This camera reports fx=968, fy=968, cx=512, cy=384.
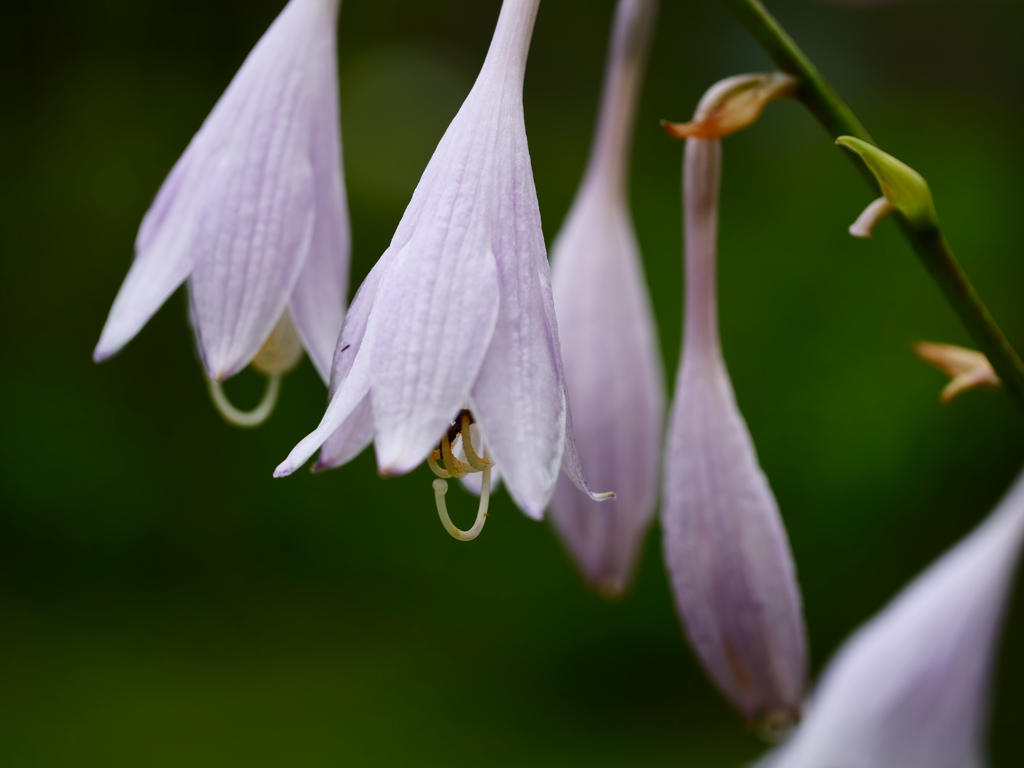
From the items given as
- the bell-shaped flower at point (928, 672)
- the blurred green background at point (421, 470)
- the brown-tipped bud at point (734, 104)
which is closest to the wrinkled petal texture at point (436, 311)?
the brown-tipped bud at point (734, 104)

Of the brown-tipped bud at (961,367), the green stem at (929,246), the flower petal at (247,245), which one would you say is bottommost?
the brown-tipped bud at (961,367)

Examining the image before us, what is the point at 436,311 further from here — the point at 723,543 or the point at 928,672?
the point at 928,672

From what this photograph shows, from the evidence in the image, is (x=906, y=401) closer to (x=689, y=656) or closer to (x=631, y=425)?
(x=689, y=656)

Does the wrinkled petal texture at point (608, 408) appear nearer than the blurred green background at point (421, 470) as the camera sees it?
Yes

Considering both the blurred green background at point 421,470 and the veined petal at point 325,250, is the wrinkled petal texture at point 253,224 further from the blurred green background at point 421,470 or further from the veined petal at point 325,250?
the blurred green background at point 421,470

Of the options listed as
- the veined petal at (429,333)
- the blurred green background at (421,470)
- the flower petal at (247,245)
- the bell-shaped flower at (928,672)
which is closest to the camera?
the veined petal at (429,333)

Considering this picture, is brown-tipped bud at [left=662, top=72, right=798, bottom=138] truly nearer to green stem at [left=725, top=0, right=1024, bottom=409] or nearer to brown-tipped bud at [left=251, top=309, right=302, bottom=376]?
green stem at [left=725, top=0, right=1024, bottom=409]
